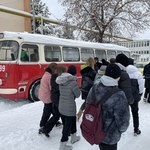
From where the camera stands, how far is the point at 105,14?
2206 cm

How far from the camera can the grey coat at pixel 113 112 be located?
365cm

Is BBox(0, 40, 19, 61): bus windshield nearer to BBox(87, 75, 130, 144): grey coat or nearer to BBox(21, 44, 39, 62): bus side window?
BBox(21, 44, 39, 62): bus side window

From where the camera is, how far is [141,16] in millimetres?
22078

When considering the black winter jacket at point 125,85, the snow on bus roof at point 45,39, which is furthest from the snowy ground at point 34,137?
the snow on bus roof at point 45,39

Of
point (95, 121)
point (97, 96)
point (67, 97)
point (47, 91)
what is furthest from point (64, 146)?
point (97, 96)

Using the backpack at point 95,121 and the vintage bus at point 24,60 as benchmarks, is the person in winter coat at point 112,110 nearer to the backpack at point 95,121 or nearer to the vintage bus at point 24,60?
the backpack at point 95,121

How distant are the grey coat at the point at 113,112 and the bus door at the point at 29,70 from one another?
6679mm

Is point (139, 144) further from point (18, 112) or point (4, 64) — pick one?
point (4, 64)

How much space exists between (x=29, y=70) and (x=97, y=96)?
6.89m

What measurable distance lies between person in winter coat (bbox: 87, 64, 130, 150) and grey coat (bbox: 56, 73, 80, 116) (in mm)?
1318

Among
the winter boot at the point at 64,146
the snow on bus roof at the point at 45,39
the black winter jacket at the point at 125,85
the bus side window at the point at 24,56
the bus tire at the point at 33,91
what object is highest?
the snow on bus roof at the point at 45,39

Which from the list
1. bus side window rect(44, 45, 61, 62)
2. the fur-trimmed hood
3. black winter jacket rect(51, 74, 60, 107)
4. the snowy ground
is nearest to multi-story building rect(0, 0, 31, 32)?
bus side window rect(44, 45, 61, 62)

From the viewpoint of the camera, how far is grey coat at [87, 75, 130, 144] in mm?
3654

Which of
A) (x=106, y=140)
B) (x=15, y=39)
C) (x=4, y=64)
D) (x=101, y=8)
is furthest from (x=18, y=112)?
(x=101, y=8)
